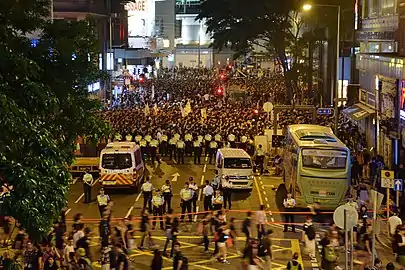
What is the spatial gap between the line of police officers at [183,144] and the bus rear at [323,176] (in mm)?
11534

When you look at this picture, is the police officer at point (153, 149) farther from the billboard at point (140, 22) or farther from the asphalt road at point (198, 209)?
the billboard at point (140, 22)

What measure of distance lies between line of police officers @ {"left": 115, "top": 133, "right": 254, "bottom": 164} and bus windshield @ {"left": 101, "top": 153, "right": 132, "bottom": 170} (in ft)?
23.8

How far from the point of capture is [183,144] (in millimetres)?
37062

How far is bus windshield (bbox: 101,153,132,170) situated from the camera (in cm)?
2934

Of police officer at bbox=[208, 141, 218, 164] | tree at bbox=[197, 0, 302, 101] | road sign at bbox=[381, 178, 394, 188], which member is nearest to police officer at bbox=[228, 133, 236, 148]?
police officer at bbox=[208, 141, 218, 164]

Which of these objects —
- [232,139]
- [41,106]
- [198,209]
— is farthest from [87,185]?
[41,106]

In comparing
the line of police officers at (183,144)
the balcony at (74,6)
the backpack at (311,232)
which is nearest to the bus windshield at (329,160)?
the backpack at (311,232)

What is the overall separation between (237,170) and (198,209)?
3213 mm

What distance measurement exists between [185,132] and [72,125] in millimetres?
26802

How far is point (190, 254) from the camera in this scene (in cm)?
2061

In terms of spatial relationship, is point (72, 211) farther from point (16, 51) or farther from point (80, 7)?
point (80, 7)

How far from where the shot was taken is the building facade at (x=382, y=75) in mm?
30938

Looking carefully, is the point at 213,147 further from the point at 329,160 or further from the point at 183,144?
the point at 329,160

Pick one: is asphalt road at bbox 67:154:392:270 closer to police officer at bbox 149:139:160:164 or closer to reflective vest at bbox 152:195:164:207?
police officer at bbox 149:139:160:164
